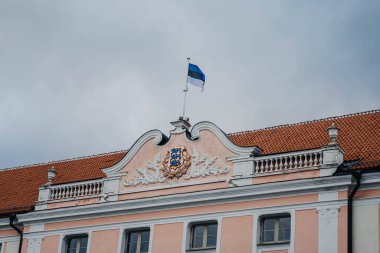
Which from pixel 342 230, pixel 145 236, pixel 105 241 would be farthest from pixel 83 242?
pixel 342 230

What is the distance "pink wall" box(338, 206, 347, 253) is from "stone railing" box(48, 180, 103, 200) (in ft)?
34.5

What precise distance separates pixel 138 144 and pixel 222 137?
3.81 meters

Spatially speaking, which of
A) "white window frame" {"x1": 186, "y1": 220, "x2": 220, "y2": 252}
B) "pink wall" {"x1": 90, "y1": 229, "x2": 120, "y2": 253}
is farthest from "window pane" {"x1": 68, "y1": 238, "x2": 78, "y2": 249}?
"white window frame" {"x1": 186, "y1": 220, "x2": 220, "y2": 252}

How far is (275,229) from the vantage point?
107 feet

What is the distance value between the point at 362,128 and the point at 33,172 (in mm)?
17087

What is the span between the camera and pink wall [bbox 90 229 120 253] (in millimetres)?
35938

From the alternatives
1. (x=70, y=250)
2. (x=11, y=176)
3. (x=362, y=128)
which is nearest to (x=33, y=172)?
(x=11, y=176)

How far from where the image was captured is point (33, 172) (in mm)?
44969

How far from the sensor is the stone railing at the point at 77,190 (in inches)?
1469

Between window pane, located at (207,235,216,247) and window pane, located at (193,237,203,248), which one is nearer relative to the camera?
window pane, located at (207,235,216,247)

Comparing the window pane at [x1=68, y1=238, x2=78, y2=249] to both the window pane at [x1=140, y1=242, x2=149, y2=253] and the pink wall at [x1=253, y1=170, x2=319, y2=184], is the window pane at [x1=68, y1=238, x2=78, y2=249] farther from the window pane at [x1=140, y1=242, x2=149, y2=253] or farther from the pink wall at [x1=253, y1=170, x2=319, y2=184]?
the pink wall at [x1=253, y1=170, x2=319, y2=184]

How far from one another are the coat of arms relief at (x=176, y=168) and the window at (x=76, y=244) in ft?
9.79

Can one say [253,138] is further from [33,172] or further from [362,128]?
[33,172]

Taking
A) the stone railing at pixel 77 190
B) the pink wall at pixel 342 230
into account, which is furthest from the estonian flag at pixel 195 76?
the pink wall at pixel 342 230
